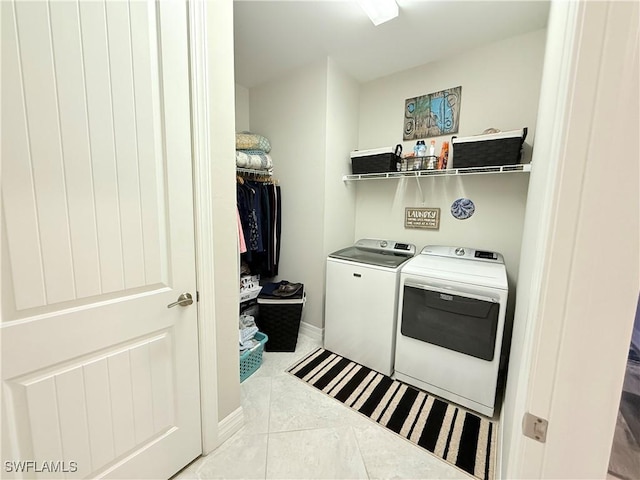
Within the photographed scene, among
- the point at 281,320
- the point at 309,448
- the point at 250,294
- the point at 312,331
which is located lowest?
the point at 309,448

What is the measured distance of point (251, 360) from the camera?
2.04m

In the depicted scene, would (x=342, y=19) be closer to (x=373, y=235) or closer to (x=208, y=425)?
(x=373, y=235)

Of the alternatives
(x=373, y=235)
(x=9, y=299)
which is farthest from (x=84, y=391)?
(x=373, y=235)

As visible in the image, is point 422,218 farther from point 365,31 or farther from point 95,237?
point 95,237

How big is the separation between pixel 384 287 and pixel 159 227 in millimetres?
1531

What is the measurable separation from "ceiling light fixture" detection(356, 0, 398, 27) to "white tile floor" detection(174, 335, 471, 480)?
2620mm

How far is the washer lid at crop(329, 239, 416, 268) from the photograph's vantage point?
213 cm

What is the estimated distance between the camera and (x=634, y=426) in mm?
1050

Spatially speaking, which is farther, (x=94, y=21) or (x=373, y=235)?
(x=373, y=235)

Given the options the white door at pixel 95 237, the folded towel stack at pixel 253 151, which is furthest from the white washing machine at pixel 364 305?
the white door at pixel 95 237

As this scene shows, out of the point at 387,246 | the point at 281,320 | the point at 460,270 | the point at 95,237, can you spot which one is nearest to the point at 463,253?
the point at 460,270

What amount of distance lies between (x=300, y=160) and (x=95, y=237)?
6.01 feet

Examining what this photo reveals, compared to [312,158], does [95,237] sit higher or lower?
lower

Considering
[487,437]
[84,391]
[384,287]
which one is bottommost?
[487,437]
